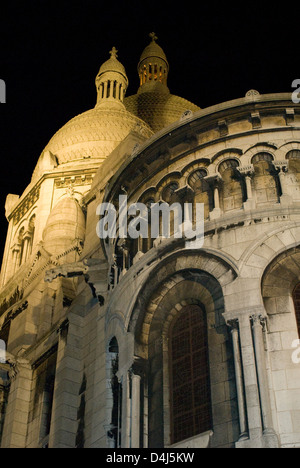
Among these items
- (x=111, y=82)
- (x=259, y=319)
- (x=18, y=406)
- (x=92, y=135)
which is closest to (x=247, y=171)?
(x=259, y=319)

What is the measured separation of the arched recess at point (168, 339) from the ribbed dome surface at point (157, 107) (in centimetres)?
4367

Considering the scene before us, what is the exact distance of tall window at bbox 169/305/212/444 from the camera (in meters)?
21.9

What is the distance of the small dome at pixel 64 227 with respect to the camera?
125 feet

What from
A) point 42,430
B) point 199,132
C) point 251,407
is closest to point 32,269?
point 42,430

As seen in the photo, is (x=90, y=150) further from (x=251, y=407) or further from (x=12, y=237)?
(x=251, y=407)

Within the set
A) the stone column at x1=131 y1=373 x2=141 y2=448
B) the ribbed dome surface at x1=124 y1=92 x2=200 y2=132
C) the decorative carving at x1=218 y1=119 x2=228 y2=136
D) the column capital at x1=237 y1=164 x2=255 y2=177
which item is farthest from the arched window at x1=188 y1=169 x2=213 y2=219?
the ribbed dome surface at x1=124 y1=92 x2=200 y2=132

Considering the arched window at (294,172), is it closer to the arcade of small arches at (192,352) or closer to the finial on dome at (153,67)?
the arcade of small arches at (192,352)

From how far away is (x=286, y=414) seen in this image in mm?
20094

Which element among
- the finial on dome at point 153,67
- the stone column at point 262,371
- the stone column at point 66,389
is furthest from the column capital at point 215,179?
the finial on dome at point 153,67

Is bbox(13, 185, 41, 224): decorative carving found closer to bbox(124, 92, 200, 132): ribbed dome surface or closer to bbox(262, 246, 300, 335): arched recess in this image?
bbox(124, 92, 200, 132): ribbed dome surface

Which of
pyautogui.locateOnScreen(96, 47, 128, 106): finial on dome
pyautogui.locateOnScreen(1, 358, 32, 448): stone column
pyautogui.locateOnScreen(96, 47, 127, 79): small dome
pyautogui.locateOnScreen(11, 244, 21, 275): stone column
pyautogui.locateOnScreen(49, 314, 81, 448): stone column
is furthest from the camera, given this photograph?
pyautogui.locateOnScreen(96, 47, 127, 79): small dome

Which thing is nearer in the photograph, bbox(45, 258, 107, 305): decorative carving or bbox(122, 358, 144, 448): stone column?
bbox(122, 358, 144, 448): stone column

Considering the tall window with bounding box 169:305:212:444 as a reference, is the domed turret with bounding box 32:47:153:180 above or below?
above

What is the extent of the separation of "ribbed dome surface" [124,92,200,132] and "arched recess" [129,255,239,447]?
43668 mm
